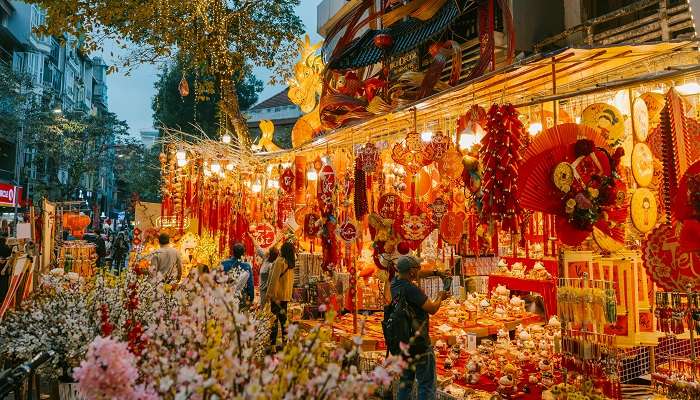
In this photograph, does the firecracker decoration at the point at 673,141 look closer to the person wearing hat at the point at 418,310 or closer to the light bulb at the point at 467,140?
the light bulb at the point at 467,140

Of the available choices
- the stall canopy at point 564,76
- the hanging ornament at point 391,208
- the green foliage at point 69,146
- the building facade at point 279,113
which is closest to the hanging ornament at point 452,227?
Result: the hanging ornament at point 391,208

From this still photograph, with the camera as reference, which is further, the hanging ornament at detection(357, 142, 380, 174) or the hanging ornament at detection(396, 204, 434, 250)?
the hanging ornament at detection(357, 142, 380, 174)

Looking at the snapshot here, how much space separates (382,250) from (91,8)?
26.4 feet

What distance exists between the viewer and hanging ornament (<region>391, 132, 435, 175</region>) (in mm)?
5746

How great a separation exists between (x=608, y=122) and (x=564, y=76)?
838 millimetres

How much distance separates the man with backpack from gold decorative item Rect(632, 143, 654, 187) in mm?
1968

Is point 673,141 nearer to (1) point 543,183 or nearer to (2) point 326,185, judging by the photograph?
(1) point 543,183

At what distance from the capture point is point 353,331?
7.11 m

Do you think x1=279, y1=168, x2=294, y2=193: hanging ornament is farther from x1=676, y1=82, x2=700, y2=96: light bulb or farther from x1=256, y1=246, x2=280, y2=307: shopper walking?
x1=676, y1=82, x2=700, y2=96: light bulb

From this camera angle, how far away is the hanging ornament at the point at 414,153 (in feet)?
18.9

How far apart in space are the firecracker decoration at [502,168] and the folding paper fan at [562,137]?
0.40m

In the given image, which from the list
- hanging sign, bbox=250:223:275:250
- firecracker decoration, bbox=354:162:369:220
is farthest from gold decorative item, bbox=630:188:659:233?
hanging sign, bbox=250:223:275:250

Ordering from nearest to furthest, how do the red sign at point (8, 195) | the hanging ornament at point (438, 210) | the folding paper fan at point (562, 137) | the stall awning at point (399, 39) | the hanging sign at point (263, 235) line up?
the folding paper fan at point (562, 137) < the hanging ornament at point (438, 210) < the stall awning at point (399, 39) < the hanging sign at point (263, 235) < the red sign at point (8, 195)

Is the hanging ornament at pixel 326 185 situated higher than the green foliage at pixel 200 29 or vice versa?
the green foliage at pixel 200 29
